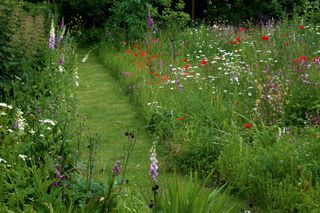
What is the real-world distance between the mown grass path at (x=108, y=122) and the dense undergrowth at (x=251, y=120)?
0.83 feet

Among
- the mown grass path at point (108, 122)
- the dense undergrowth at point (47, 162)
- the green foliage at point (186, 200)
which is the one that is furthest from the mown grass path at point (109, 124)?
the green foliage at point (186, 200)

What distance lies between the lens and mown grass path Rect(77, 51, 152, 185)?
581cm

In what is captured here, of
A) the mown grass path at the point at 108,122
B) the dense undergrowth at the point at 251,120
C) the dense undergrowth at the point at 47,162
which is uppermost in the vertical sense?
the dense undergrowth at the point at 47,162

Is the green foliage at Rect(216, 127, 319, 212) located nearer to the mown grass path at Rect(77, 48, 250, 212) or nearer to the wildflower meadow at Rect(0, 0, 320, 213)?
the wildflower meadow at Rect(0, 0, 320, 213)

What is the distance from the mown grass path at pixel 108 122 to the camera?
5809 mm

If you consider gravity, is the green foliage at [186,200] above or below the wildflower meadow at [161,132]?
above

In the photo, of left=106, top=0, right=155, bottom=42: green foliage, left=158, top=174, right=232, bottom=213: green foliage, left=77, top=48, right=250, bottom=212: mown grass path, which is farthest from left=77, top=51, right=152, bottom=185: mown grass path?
left=106, top=0, right=155, bottom=42: green foliage

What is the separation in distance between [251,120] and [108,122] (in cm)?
260

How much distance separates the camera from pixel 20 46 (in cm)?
729

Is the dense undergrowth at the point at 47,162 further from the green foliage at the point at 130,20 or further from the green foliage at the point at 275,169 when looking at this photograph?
the green foliage at the point at 130,20

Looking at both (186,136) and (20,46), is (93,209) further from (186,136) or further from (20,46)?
(20,46)

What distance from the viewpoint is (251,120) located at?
5.98 m

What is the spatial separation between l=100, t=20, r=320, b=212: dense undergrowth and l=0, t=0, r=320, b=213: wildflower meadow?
0.02 m

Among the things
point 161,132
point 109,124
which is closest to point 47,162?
point 161,132
